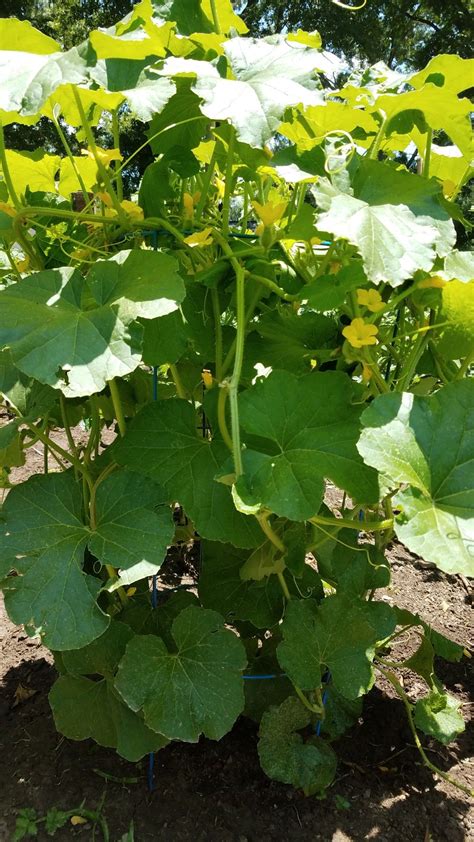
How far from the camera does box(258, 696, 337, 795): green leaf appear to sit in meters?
1.59

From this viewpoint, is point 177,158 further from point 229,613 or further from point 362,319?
point 229,613

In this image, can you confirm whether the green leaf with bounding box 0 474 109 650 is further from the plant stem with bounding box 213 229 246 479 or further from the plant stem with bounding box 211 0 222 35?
the plant stem with bounding box 211 0 222 35

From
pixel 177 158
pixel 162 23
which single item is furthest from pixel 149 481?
pixel 162 23

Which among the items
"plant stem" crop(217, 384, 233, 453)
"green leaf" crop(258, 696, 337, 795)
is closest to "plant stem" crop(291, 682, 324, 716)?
"green leaf" crop(258, 696, 337, 795)

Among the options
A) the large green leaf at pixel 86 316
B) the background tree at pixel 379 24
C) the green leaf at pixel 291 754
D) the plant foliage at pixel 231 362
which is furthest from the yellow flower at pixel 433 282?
the background tree at pixel 379 24

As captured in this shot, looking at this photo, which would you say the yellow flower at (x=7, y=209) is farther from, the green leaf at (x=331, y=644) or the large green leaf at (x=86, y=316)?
the green leaf at (x=331, y=644)

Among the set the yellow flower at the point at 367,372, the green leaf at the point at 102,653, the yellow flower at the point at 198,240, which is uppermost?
the yellow flower at the point at 198,240

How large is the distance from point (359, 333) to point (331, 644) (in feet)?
2.34

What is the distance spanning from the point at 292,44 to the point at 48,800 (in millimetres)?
1764

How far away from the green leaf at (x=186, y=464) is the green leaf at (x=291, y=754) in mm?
528

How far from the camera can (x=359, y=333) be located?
1253 millimetres

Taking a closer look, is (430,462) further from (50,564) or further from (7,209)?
(7,209)

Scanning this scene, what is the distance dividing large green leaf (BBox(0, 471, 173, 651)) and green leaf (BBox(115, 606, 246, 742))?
222 millimetres

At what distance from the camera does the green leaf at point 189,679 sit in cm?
139
